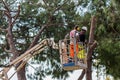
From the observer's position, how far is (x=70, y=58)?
337 inches

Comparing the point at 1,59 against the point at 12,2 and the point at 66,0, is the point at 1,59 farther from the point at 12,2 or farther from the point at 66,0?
the point at 66,0

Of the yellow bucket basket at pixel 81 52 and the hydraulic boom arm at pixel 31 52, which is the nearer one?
the yellow bucket basket at pixel 81 52

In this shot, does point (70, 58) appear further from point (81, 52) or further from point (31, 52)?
point (31, 52)

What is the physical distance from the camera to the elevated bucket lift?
8430 millimetres

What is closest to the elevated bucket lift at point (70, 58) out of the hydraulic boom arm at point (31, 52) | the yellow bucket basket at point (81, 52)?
the yellow bucket basket at point (81, 52)

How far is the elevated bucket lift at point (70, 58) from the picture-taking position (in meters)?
8.43

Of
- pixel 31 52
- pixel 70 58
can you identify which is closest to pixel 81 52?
pixel 70 58

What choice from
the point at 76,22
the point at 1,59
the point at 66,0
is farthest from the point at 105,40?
the point at 1,59

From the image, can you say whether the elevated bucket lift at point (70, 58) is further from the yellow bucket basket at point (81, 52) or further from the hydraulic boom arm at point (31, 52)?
the hydraulic boom arm at point (31, 52)

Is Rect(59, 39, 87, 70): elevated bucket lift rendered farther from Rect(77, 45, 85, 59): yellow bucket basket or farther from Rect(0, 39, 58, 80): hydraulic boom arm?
Rect(0, 39, 58, 80): hydraulic boom arm

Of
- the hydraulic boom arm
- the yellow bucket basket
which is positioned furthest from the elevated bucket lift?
the hydraulic boom arm

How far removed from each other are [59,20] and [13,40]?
189 cm

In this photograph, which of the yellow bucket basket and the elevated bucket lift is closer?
the elevated bucket lift

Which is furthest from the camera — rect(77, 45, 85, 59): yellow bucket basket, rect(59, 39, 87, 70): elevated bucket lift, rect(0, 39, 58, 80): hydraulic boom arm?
rect(0, 39, 58, 80): hydraulic boom arm
